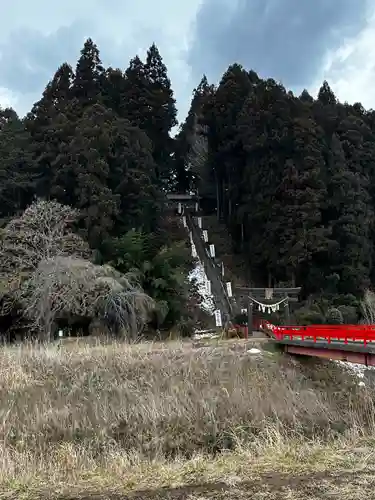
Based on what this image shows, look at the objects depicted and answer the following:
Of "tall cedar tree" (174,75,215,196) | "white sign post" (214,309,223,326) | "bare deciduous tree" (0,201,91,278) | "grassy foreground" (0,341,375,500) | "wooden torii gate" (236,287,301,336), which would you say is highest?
"tall cedar tree" (174,75,215,196)

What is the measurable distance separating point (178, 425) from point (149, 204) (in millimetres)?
22800

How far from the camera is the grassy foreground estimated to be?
16.1ft

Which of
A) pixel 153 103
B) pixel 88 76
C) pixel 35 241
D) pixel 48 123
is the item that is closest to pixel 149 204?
pixel 48 123

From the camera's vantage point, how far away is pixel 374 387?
44.6 feet

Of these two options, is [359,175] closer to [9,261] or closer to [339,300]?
[339,300]

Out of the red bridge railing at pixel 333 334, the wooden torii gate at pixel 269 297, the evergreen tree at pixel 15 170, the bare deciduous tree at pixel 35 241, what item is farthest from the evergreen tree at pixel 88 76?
the red bridge railing at pixel 333 334

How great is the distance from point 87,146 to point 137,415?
20808 millimetres

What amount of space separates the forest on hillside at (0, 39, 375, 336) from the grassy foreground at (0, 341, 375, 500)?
17.3ft

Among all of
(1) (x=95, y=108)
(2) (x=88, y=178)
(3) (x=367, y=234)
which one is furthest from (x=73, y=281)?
(3) (x=367, y=234)

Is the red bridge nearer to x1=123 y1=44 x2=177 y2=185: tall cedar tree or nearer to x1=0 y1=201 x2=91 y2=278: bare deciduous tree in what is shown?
x1=0 y1=201 x2=91 y2=278: bare deciduous tree

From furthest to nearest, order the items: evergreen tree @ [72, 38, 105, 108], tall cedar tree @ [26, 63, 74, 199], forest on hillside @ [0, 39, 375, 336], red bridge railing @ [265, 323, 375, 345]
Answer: evergreen tree @ [72, 38, 105, 108] < tall cedar tree @ [26, 63, 74, 199] < forest on hillside @ [0, 39, 375, 336] < red bridge railing @ [265, 323, 375, 345]

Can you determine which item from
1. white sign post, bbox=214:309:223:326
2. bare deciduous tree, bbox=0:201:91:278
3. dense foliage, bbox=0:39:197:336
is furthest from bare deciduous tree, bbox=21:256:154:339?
white sign post, bbox=214:309:223:326

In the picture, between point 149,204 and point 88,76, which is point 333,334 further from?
point 88,76

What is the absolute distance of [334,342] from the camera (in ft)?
42.7
